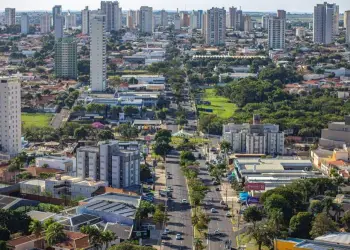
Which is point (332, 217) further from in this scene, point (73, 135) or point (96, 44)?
point (96, 44)

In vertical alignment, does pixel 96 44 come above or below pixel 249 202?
above

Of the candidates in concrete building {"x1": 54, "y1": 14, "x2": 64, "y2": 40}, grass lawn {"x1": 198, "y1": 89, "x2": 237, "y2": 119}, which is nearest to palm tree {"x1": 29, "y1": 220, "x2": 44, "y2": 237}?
grass lawn {"x1": 198, "y1": 89, "x2": 237, "y2": 119}

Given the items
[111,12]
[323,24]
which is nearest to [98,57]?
[323,24]

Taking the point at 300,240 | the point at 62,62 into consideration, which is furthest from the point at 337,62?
the point at 300,240

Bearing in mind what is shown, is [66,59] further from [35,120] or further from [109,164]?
[109,164]

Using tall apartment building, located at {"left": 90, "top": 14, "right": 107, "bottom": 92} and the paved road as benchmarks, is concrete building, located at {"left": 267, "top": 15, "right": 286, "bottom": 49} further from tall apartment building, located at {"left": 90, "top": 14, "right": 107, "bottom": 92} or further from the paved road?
the paved road

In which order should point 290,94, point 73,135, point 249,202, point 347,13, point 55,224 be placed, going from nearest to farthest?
1. point 55,224
2. point 249,202
3. point 73,135
4. point 290,94
5. point 347,13
